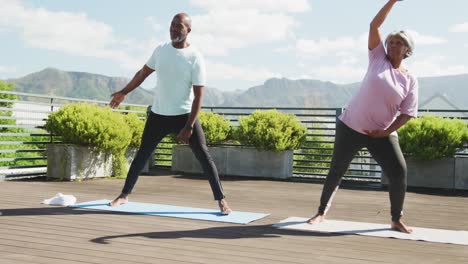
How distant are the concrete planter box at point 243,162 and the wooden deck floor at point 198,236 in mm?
2888

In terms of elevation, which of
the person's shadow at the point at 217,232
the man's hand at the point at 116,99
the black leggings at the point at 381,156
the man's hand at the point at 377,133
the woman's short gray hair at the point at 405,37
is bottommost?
the person's shadow at the point at 217,232

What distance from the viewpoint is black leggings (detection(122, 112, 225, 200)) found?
5.15 m

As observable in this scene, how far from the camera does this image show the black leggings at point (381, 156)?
179 inches

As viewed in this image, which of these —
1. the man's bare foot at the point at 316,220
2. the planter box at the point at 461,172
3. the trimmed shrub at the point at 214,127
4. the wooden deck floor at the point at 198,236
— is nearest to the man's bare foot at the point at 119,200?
the wooden deck floor at the point at 198,236

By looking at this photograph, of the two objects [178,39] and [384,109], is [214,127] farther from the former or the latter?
[384,109]

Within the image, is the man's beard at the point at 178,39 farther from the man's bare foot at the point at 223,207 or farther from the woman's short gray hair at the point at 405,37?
the woman's short gray hair at the point at 405,37

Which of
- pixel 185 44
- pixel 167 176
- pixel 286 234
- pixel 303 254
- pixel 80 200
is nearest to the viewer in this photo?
pixel 303 254

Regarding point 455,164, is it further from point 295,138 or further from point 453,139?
point 295,138

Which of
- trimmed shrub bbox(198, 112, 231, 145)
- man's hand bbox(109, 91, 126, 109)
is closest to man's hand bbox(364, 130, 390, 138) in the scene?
man's hand bbox(109, 91, 126, 109)

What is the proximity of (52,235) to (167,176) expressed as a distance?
573cm

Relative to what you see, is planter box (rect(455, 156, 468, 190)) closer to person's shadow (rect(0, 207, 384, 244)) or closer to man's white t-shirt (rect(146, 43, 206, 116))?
person's shadow (rect(0, 207, 384, 244))

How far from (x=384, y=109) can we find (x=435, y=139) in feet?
15.1

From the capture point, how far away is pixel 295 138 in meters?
9.94

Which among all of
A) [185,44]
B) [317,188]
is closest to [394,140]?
[185,44]
